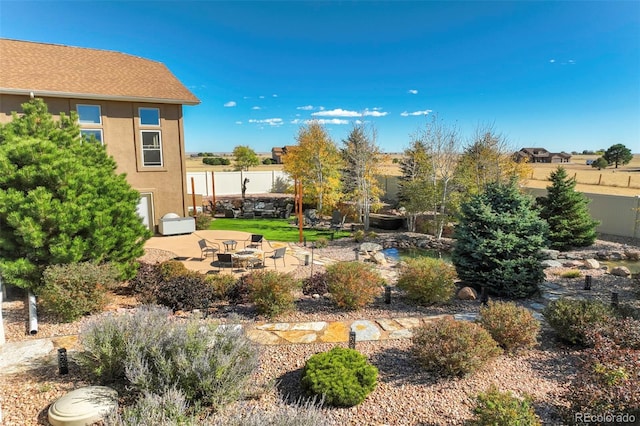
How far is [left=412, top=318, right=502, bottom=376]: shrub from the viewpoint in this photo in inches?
180

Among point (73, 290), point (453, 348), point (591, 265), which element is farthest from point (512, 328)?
point (591, 265)

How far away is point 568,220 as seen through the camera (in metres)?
14.4

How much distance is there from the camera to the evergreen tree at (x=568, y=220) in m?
14.3

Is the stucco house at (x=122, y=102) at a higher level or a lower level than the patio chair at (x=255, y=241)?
higher

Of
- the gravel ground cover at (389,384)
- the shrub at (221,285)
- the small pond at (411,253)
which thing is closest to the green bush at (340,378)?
the gravel ground cover at (389,384)

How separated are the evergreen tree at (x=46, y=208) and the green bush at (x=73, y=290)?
0.39 m

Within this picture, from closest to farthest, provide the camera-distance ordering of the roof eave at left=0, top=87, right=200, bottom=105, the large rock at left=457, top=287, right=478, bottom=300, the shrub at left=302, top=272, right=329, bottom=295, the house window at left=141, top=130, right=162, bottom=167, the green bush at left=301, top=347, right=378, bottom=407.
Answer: the green bush at left=301, top=347, right=378, bottom=407 < the large rock at left=457, top=287, right=478, bottom=300 < the shrub at left=302, top=272, right=329, bottom=295 < the roof eave at left=0, top=87, right=200, bottom=105 < the house window at left=141, top=130, right=162, bottom=167

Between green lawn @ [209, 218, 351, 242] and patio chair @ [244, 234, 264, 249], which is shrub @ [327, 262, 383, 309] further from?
green lawn @ [209, 218, 351, 242]

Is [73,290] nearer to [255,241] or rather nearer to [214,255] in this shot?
[214,255]

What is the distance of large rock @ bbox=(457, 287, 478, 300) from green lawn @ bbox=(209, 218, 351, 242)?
8434 millimetres

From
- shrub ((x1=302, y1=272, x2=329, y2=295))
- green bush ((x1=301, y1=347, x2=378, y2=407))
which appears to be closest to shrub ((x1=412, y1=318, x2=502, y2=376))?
green bush ((x1=301, y1=347, x2=378, y2=407))

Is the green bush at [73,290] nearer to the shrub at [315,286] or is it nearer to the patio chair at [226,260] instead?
the patio chair at [226,260]

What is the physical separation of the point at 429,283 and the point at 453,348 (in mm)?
2719

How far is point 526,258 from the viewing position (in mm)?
7762
